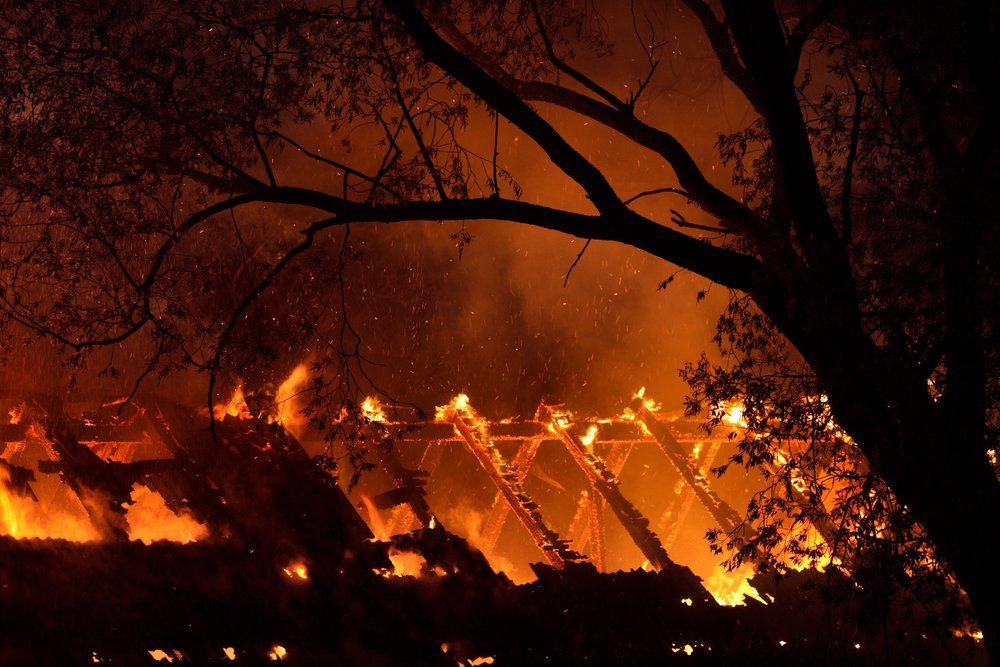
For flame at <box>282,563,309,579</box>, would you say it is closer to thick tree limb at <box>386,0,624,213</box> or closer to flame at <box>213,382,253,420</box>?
flame at <box>213,382,253,420</box>

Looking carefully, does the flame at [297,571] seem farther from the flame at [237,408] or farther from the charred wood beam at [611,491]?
the charred wood beam at [611,491]

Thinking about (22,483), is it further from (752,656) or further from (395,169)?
(752,656)

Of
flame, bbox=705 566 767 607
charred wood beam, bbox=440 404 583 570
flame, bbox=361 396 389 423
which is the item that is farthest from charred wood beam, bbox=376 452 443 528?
flame, bbox=705 566 767 607

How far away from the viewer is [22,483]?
7.20m

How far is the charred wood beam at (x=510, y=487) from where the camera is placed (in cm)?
796

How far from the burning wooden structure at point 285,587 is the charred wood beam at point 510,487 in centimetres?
5

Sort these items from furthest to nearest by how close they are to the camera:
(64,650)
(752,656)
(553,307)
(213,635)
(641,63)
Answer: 1. (553,307)
2. (641,63)
3. (752,656)
4. (213,635)
5. (64,650)

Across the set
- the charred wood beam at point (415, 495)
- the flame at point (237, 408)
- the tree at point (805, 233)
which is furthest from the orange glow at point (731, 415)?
the flame at point (237, 408)

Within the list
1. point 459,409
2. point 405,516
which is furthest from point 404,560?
point 405,516

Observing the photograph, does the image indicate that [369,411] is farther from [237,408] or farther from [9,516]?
[9,516]

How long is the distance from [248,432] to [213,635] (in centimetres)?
280

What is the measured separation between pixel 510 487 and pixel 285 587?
3.94m

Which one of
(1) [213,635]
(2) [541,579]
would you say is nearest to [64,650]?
(1) [213,635]

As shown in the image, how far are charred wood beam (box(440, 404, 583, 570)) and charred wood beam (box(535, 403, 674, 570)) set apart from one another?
3.46ft
